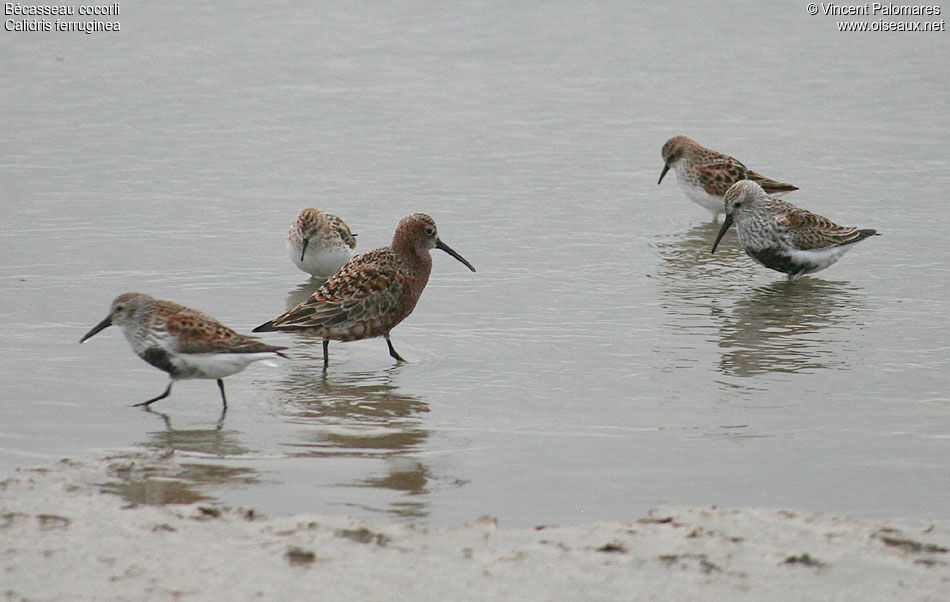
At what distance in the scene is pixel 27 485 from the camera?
6.10 meters

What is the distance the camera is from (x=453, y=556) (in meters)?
5.22

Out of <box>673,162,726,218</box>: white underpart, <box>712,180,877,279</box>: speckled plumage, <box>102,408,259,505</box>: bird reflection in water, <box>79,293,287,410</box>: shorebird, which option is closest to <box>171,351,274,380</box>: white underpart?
<box>79,293,287,410</box>: shorebird

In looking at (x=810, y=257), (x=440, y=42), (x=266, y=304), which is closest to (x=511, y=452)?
(x=266, y=304)

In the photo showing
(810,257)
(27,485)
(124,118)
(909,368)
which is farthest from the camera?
(124,118)

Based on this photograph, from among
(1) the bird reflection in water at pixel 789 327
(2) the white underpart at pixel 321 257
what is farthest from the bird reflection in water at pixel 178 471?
Answer: (2) the white underpart at pixel 321 257

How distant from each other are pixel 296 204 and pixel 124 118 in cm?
437

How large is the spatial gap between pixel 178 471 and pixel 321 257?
4988 millimetres

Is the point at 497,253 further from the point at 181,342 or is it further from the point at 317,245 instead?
the point at 181,342

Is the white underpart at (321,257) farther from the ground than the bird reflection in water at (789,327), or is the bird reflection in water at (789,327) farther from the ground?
the white underpart at (321,257)

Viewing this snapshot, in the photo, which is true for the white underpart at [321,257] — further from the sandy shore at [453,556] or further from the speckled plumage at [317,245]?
the sandy shore at [453,556]

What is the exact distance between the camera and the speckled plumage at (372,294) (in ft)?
29.7

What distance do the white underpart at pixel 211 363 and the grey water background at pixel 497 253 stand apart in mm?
278

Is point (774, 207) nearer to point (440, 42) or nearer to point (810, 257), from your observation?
point (810, 257)

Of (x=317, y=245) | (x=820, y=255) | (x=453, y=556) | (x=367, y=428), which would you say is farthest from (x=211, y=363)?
(x=820, y=255)
